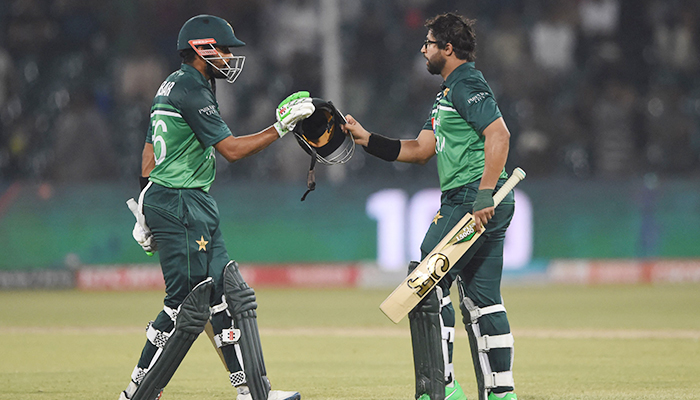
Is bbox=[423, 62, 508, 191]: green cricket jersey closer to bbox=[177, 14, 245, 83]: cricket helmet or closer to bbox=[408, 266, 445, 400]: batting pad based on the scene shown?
bbox=[408, 266, 445, 400]: batting pad

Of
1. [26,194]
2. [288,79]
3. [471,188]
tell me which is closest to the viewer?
[471,188]

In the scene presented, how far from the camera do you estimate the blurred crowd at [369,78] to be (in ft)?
52.4

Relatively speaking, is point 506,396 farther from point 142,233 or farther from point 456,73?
point 142,233

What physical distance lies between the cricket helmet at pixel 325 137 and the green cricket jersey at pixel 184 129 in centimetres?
66

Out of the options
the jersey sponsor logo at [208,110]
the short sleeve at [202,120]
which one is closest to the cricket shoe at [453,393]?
the short sleeve at [202,120]

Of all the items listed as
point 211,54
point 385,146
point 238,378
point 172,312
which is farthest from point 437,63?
point 238,378

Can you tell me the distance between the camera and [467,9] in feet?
56.6

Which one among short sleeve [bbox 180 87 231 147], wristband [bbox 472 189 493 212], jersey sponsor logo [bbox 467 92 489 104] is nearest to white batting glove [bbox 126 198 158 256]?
short sleeve [bbox 180 87 231 147]

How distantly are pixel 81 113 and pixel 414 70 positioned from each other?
18.7 ft

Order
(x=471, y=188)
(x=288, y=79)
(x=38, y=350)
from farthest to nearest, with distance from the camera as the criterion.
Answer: (x=288, y=79), (x=38, y=350), (x=471, y=188)

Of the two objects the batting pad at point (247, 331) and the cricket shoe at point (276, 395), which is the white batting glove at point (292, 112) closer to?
the batting pad at point (247, 331)

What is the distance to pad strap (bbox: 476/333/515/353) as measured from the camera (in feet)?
19.7

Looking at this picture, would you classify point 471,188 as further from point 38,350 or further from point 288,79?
point 288,79

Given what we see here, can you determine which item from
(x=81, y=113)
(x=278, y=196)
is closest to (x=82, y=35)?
(x=81, y=113)
